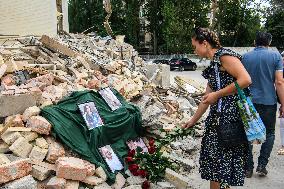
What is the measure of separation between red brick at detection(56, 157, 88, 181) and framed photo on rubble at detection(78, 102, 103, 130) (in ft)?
2.48

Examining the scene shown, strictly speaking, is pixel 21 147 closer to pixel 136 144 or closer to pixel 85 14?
pixel 136 144

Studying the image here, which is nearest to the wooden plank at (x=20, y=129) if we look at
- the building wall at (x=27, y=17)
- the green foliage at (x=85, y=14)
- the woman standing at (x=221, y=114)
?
the woman standing at (x=221, y=114)

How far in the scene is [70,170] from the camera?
486cm

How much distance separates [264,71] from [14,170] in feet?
11.1

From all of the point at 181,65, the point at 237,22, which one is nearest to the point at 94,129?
the point at 181,65

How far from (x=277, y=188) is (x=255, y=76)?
1.51 m

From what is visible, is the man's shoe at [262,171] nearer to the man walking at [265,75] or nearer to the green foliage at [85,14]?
the man walking at [265,75]

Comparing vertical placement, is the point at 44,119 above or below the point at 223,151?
below

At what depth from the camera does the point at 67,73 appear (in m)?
8.95

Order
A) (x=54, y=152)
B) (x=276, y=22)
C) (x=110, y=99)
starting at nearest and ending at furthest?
1. (x=54, y=152)
2. (x=110, y=99)
3. (x=276, y=22)

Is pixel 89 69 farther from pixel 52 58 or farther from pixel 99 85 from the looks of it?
pixel 99 85

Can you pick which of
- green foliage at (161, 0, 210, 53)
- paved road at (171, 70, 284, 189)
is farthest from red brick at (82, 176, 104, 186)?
green foliage at (161, 0, 210, 53)

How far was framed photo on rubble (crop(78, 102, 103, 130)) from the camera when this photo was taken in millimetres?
5633

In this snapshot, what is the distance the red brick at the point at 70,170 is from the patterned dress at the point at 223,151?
1.75 metres
